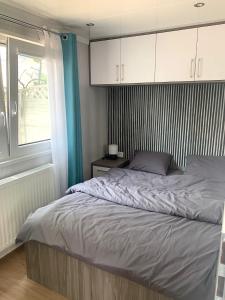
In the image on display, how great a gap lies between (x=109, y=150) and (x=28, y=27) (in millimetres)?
1830

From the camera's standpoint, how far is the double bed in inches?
54.5

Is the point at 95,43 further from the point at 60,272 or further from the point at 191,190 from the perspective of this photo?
the point at 60,272

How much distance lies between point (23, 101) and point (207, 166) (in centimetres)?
213

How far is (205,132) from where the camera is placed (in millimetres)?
2990

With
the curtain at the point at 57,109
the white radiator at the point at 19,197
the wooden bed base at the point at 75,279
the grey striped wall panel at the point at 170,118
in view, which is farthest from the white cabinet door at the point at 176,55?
the wooden bed base at the point at 75,279

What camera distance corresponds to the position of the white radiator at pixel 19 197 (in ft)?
6.94

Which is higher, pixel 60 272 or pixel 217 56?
pixel 217 56

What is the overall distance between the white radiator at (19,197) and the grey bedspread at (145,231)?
323 mm

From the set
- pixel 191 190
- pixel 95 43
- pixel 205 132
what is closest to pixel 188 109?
pixel 205 132

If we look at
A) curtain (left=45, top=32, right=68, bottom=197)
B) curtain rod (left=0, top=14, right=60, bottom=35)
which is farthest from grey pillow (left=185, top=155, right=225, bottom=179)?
curtain rod (left=0, top=14, right=60, bottom=35)

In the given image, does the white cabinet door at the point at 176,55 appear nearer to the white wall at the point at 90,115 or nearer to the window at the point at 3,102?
the white wall at the point at 90,115

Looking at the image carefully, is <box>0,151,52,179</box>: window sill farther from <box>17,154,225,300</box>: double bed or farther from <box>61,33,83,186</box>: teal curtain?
<box>17,154,225,300</box>: double bed

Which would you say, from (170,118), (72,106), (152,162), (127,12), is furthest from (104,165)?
(127,12)

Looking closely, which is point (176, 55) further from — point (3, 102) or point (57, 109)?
point (3, 102)
